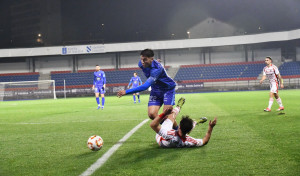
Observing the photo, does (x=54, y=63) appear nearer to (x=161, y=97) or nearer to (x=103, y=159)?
(x=161, y=97)

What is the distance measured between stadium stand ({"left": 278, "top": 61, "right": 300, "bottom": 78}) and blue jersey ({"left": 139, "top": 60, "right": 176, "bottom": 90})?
1604 inches

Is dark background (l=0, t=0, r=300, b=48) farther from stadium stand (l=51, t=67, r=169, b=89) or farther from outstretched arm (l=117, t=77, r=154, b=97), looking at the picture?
outstretched arm (l=117, t=77, r=154, b=97)

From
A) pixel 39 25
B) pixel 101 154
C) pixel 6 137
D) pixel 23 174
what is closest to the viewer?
pixel 23 174

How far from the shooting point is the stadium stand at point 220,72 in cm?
4381

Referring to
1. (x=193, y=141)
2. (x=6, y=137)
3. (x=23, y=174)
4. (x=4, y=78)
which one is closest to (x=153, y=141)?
(x=193, y=141)

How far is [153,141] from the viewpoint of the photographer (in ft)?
19.3

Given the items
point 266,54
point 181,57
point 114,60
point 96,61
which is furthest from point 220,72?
point 96,61

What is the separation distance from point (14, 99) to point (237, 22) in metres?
36.5

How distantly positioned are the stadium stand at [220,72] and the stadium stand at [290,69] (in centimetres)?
309

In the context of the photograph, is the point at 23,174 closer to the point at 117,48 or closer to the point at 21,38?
the point at 117,48

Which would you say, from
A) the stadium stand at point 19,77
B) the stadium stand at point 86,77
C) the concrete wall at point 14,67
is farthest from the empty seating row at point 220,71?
the concrete wall at point 14,67

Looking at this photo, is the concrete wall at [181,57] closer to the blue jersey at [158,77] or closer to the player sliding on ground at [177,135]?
the blue jersey at [158,77]

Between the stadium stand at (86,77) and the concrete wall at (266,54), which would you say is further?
the concrete wall at (266,54)

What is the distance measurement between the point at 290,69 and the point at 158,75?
4332 centimetres
